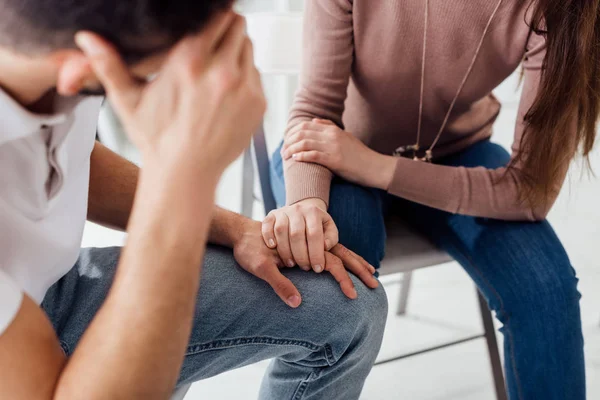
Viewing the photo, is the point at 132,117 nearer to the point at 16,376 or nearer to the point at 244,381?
the point at 16,376

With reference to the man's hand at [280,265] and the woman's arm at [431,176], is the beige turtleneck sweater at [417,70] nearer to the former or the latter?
the woman's arm at [431,176]

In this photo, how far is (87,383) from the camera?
0.53 meters

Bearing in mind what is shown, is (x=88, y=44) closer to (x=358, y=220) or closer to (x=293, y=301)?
(x=293, y=301)

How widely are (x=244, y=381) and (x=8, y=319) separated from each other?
36.7 inches

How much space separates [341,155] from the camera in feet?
3.25

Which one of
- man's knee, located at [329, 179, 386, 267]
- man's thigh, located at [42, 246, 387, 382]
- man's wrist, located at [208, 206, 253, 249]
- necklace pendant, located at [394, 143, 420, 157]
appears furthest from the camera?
necklace pendant, located at [394, 143, 420, 157]

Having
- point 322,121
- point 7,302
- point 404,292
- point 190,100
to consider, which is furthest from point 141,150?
point 404,292

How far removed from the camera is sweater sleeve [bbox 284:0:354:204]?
98 cm

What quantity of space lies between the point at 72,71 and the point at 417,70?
656 mm

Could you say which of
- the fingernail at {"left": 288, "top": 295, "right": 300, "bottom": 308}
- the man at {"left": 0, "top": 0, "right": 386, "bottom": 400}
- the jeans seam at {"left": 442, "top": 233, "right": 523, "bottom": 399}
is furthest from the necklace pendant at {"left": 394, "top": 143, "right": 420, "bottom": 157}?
the man at {"left": 0, "top": 0, "right": 386, "bottom": 400}

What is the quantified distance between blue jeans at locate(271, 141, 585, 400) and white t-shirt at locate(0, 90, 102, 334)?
42cm

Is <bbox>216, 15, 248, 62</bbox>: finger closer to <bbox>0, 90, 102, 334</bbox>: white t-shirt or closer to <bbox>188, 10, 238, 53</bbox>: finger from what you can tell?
<bbox>188, 10, 238, 53</bbox>: finger

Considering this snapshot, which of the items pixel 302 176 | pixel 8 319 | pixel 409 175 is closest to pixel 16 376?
pixel 8 319

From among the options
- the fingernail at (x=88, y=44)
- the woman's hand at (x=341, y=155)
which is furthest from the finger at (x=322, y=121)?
the fingernail at (x=88, y=44)
